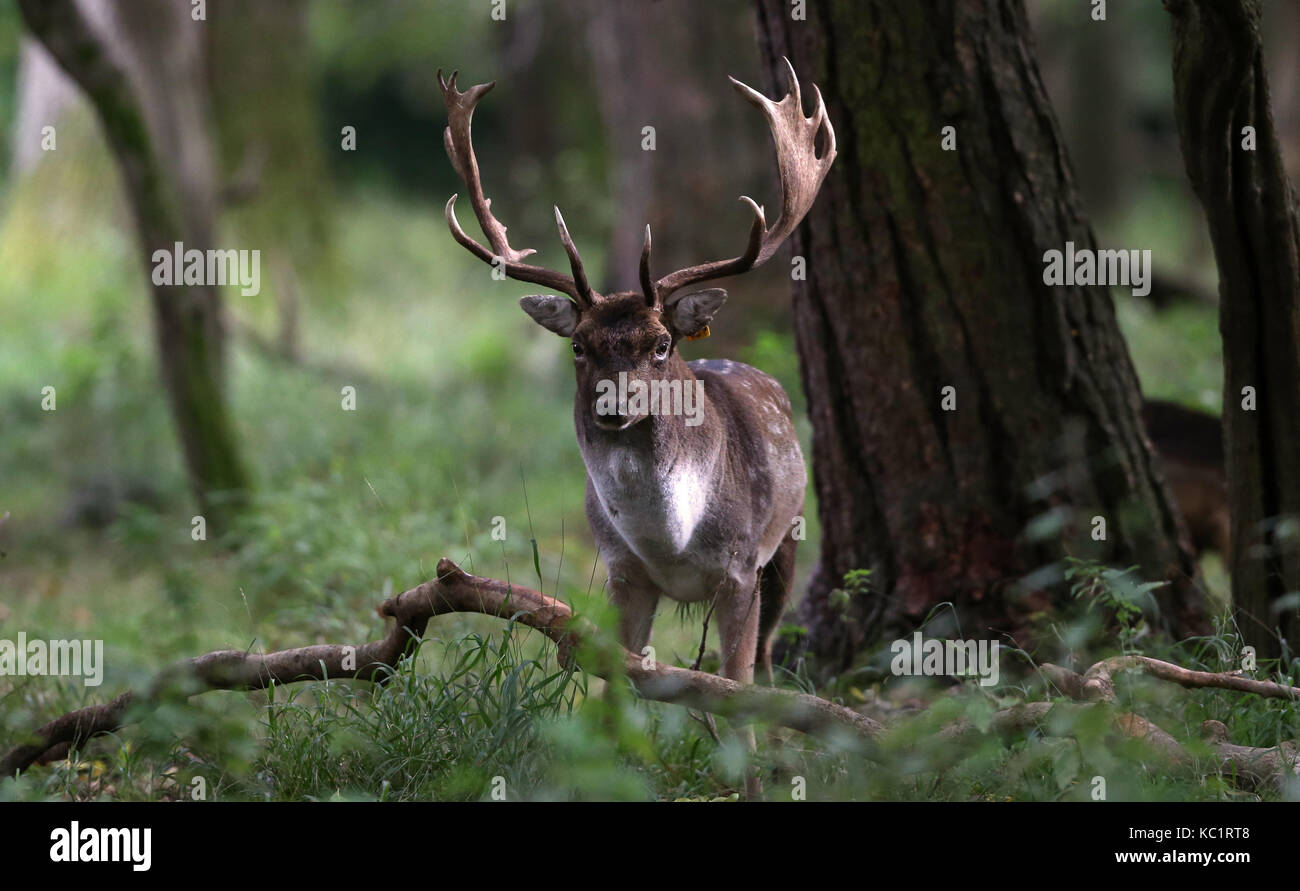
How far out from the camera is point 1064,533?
19.2ft

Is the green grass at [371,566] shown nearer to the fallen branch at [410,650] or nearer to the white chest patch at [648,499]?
the fallen branch at [410,650]

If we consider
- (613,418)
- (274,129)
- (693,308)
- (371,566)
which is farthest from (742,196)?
(274,129)

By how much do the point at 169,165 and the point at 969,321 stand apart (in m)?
5.90

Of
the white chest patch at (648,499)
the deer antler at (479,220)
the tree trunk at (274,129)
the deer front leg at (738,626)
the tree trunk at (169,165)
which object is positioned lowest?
the deer front leg at (738,626)

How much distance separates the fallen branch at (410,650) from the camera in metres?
4.27

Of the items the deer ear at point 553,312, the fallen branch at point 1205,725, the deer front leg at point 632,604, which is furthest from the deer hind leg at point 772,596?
the deer ear at point 553,312

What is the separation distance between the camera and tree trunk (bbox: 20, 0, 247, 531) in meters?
8.61

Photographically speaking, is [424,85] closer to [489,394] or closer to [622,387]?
[489,394]

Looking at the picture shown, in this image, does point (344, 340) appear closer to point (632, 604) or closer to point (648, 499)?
point (632, 604)

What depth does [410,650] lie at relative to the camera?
4.82 metres

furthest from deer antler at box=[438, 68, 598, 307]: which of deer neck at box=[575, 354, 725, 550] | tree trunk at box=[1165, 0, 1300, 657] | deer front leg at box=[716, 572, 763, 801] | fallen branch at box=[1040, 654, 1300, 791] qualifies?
tree trunk at box=[1165, 0, 1300, 657]

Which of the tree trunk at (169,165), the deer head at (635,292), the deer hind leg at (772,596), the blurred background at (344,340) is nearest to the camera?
the deer head at (635,292)

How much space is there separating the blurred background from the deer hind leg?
68 cm

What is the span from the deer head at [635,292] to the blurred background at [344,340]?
67cm
